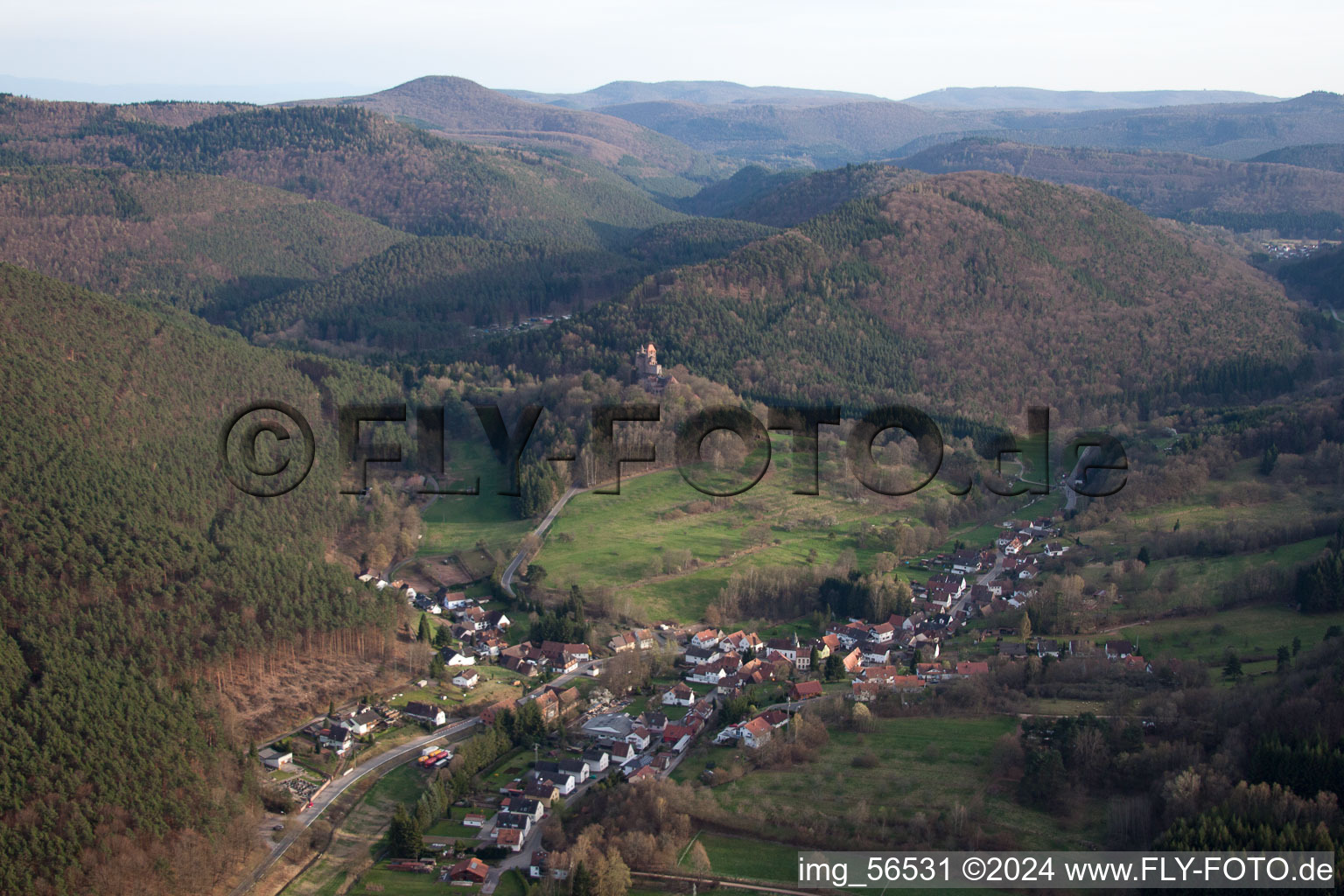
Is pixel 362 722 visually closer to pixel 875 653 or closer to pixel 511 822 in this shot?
pixel 511 822

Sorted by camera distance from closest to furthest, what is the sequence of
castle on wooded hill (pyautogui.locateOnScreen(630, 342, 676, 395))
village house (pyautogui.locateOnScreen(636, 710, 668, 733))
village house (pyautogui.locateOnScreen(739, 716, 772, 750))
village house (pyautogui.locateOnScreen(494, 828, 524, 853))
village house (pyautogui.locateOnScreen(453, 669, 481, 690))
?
village house (pyautogui.locateOnScreen(494, 828, 524, 853)), village house (pyautogui.locateOnScreen(739, 716, 772, 750)), village house (pyautogui.locateOnScreen(636, 710, 668, 733)), village house (pyautogui.locateOnScreen(453, 669, 481, 690)), castle on wooded hill (pyautogui.locateOnScreen(630, 342, 676, 395))

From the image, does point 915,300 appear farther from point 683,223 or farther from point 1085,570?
point 683,223

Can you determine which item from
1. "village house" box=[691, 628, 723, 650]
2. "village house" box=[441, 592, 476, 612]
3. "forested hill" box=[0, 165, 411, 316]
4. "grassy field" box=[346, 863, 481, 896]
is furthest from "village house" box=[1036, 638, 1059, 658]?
"forested hill" box=[0, 165, 411, 316]

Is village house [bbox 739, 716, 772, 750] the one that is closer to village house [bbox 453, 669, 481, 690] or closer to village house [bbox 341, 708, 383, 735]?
village house [bbox 453, 669, 481, 690]

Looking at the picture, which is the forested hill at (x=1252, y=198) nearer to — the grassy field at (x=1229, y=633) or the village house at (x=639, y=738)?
the grassy field at (x=1229, y=633)

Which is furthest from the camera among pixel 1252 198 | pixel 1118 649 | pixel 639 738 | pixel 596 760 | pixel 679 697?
pixel 1252 198

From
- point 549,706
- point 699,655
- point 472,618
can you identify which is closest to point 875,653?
point 699,655
